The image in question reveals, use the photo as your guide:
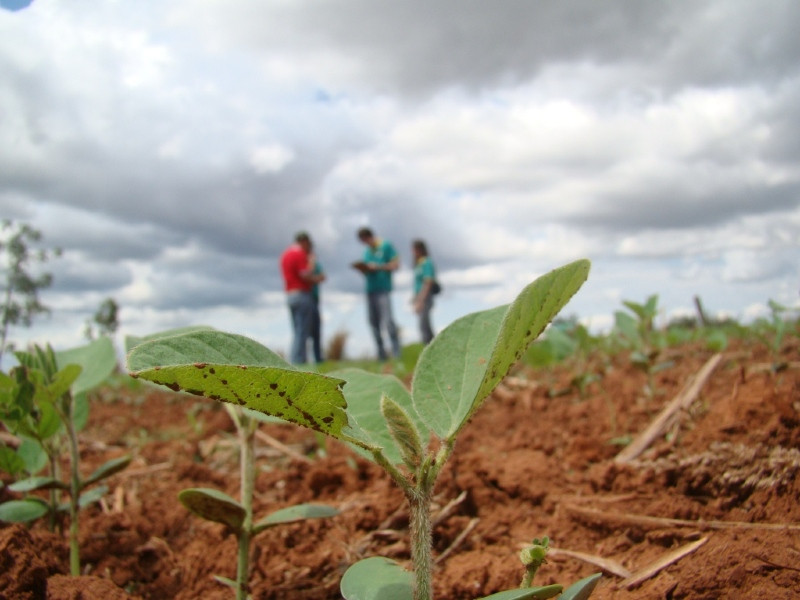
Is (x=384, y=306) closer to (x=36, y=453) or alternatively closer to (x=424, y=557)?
(x=36, y=453)

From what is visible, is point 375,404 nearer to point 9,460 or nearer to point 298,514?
point 298,514

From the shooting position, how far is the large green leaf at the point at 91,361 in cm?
159

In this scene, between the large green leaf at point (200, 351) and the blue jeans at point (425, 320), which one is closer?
the large green leaf at point (200, 351)

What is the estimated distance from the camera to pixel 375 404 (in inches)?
42.9

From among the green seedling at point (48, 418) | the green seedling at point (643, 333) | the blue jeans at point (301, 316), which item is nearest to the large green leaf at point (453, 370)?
the green seedling at point (48, 418)

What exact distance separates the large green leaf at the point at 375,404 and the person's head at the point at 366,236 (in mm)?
10513

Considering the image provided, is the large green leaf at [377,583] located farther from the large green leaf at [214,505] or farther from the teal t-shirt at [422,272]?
the teal t-shirt at [422,272]

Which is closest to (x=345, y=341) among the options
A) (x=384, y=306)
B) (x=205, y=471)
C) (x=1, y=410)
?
(x=384, y=306)

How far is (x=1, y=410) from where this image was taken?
55.9 inches

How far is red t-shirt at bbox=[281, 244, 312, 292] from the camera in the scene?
10211mm

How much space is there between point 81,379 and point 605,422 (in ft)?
5.81

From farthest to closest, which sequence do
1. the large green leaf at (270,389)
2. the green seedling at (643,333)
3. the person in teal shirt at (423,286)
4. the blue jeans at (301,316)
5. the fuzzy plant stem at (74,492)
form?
1. the person in teal shirt at (423,286)
2. the blue jeans at (301,316)
3. the green seedling at (643,333)
4. the fuzzy plant stem at (74,492)
5. the large green leaf at (270,389)

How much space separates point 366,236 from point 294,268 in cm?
190

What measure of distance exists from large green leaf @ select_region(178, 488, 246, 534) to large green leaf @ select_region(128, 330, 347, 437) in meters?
0.44
